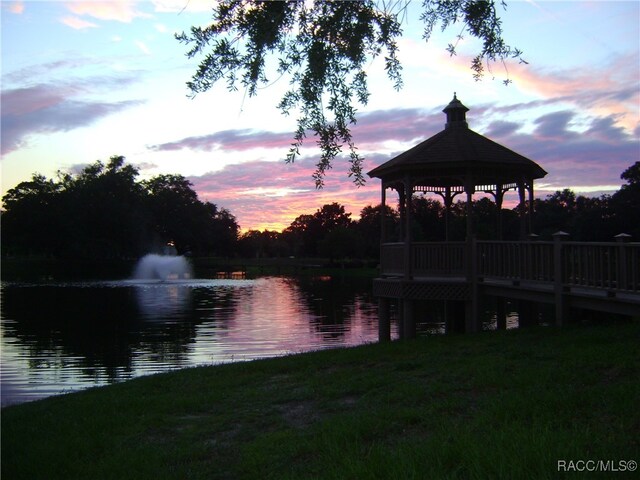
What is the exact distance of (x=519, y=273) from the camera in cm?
1292

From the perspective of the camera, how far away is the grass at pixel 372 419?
15.7ft

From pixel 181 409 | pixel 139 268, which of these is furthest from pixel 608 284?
pixel 139 268

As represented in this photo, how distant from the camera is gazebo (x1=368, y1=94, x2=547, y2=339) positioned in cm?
1512

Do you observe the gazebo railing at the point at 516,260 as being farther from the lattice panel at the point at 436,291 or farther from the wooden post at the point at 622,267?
the wooden post at the point at 622,267

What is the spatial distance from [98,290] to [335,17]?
4051 centimetres

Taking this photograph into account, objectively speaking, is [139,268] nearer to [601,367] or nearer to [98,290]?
[98,290]

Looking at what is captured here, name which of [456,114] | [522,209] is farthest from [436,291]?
[456,114]

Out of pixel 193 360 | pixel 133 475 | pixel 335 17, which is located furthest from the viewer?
pixel 193 360

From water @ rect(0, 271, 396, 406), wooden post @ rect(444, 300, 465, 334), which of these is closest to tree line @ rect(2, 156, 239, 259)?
water @ rect(0, 271, 396, 406)

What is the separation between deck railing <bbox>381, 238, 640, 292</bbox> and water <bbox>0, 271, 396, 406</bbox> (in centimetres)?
471

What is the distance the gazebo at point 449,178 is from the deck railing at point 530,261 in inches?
1.1

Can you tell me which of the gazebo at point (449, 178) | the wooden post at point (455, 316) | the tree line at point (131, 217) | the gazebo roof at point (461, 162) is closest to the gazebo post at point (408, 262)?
the gazebo at point (449, 178)

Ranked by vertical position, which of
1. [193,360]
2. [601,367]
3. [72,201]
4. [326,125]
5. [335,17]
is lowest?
[193,360]

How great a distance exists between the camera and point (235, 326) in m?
24.7
